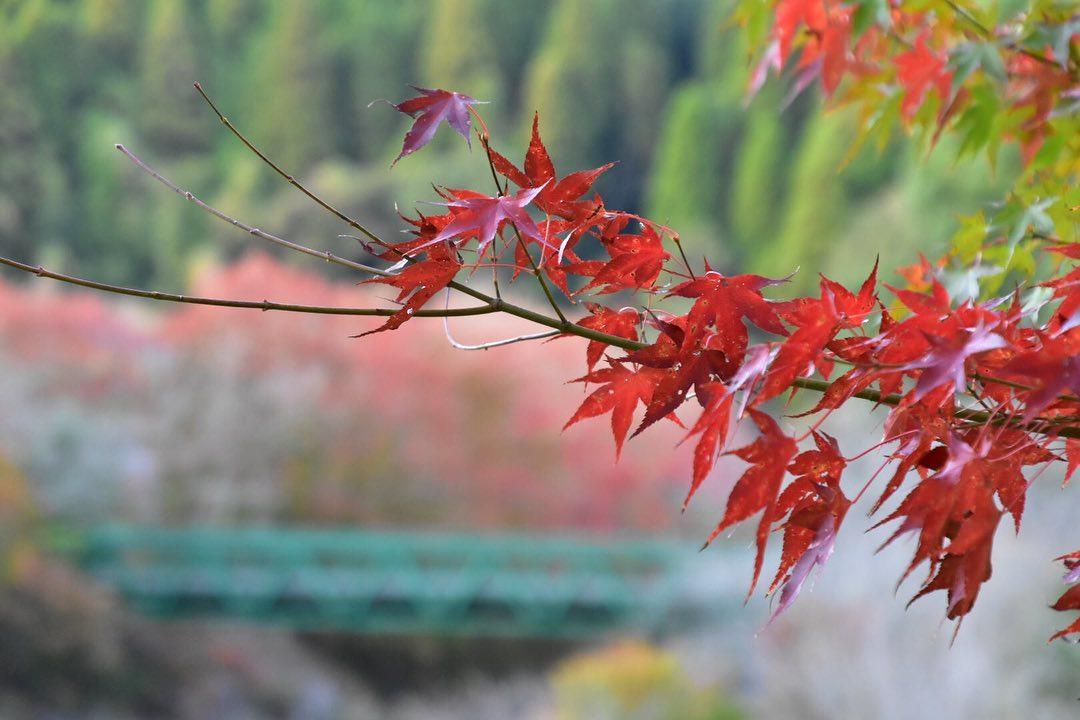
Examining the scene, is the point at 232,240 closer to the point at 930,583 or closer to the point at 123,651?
the point at 123,651

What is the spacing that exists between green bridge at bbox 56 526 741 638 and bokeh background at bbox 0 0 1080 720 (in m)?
0.05

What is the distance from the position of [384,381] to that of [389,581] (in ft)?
2.96

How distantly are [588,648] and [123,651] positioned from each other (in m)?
1.78

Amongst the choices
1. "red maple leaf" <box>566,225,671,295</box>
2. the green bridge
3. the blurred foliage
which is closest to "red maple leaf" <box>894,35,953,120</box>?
"red maple leaf" <box>566,225,671,295</box>

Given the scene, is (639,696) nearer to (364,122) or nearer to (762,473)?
(762,473)

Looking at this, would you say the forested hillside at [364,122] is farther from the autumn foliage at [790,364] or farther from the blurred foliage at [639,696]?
the autumn foliage at [790,364]

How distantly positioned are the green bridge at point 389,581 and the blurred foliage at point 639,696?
3.68 ft

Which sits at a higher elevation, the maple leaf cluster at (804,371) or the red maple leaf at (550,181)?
the red maple leaf at (550,181)

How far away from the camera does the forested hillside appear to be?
22.1 feet

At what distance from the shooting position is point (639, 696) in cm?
305

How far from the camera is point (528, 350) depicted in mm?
5105

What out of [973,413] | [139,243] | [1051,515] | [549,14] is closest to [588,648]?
[1051,515]

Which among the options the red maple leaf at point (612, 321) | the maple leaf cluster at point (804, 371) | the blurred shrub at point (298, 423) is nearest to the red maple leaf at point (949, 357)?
the maple leaf cluster at point (804, 371)

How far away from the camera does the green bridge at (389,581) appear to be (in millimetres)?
4375
